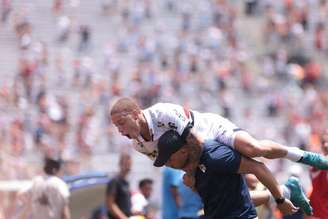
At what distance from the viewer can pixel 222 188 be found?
789 cm

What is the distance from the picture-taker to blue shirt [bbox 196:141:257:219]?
777 cm

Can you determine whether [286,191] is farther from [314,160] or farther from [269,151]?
[269,151]

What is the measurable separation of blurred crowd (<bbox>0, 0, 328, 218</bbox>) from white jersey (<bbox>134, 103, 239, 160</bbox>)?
42.6 feet

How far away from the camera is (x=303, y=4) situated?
30797 mm

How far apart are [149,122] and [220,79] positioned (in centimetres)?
1890

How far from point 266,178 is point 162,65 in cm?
1890

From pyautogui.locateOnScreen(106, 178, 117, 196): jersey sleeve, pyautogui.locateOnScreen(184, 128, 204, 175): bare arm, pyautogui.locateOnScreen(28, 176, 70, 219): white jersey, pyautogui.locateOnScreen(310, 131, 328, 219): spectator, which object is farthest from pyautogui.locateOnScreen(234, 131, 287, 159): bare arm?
pyautogui.locateOnScreen(106, 178, 117, 196): jersey sleeve

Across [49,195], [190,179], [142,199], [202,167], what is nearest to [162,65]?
[142,199]

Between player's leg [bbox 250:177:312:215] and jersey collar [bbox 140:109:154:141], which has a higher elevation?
jersey collar [bbox 140:109:154:141]

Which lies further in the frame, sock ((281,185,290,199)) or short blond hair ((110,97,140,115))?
sock ((281,185,290,199))

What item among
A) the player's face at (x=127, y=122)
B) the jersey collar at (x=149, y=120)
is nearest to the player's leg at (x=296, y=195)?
the jersey collar at (x=149, y=120)

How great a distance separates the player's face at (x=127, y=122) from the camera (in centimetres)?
761

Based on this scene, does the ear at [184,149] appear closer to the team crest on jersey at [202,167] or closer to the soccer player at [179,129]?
the soccer player at [179,129]

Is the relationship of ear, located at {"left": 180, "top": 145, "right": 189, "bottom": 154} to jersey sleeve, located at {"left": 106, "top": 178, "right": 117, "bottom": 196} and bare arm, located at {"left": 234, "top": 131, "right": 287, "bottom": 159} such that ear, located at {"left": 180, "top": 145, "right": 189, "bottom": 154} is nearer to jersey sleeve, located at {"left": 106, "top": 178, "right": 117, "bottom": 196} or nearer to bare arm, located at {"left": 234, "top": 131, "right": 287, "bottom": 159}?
bare arm, located at {"left": 234, "top": 131, "right": 287, "bottom": 159}
